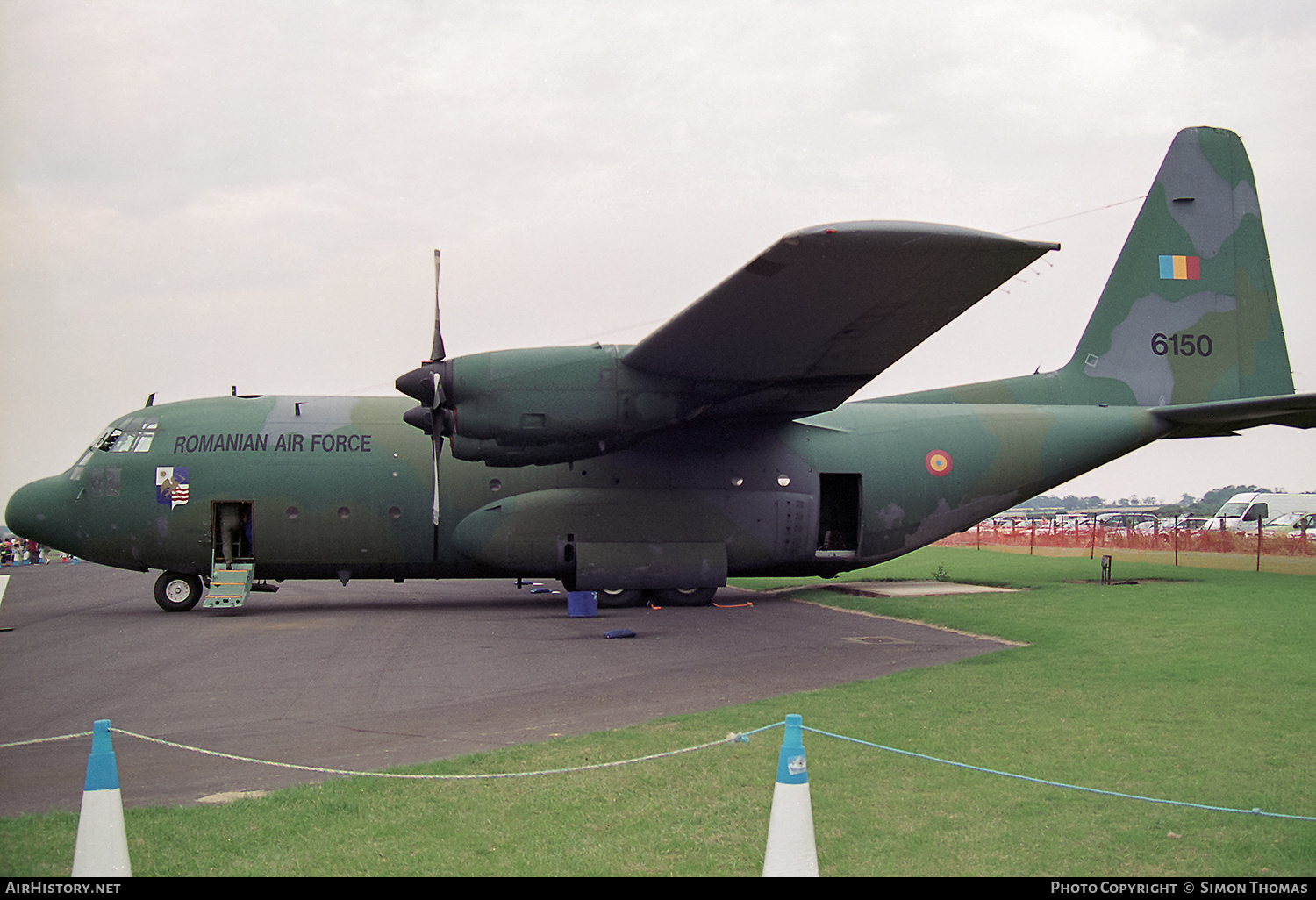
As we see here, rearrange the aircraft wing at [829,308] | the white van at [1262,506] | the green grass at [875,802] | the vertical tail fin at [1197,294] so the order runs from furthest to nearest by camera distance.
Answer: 1. the white van at [1262,506]
2. the vertical tail fin at [1197,294]
3. the aircraft wing at [829,308]
4. the green grass at [875,802]

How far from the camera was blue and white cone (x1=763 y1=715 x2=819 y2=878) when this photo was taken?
3.58 meters

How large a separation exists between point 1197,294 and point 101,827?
20317 millimetres

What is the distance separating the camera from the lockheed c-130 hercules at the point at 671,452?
1380cm

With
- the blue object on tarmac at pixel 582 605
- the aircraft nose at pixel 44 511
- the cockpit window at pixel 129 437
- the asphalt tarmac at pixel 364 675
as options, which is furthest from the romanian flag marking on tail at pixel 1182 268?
the aircraft nose at pixel 44 511

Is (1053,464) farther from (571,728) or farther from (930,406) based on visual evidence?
(571,728)

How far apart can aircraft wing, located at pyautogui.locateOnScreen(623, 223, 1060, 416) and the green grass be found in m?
4.50

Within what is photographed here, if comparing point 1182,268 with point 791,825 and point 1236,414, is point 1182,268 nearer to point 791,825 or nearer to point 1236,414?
point 1236,414

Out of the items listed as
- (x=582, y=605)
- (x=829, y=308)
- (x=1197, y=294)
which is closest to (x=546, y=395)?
(x=829, y=308)

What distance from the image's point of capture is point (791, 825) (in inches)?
142

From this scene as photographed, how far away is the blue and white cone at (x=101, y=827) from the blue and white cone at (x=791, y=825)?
103 inches

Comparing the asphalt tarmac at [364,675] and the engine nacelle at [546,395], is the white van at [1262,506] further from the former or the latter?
the engine nacelle at [546,395]

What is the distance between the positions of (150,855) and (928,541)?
1480 centimetres

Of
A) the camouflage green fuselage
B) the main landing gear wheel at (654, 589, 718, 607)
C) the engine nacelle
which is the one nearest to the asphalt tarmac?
the main landing gear wheel at (654, 589, 718, 607)
